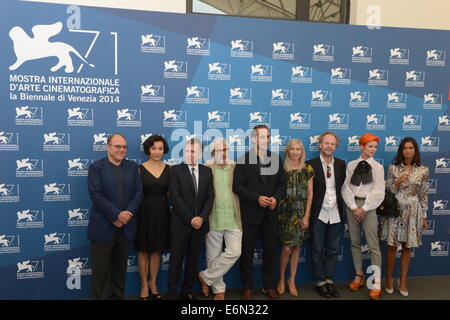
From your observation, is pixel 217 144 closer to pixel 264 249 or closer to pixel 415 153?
pixel 264 249

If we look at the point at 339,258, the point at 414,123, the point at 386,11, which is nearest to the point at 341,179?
the point at 339,258

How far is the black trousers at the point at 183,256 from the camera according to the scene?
347 cm

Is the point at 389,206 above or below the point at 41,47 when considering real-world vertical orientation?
below

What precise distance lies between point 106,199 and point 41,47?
5.64 ft

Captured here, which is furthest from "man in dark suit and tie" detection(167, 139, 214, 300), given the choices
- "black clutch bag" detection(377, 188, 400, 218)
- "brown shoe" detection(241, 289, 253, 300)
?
"black clutch bag" detection(377, 188, 400, 218)

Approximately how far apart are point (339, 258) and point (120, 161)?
283cm

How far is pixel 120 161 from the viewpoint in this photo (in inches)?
137

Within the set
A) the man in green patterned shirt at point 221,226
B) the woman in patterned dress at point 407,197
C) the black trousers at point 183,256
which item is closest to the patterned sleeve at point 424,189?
the woman in patterned dress at point 407,197

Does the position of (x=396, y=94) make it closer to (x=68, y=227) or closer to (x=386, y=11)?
(x=386, y=11)

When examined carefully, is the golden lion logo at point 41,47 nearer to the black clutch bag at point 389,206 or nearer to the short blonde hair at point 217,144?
the short blonde hair at point 217,144

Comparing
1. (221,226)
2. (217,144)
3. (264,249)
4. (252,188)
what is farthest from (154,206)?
(264,249)

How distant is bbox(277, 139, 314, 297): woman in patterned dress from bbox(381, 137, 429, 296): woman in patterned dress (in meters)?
0.95

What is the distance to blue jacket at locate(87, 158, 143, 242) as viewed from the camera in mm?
3318

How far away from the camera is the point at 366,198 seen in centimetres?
388
